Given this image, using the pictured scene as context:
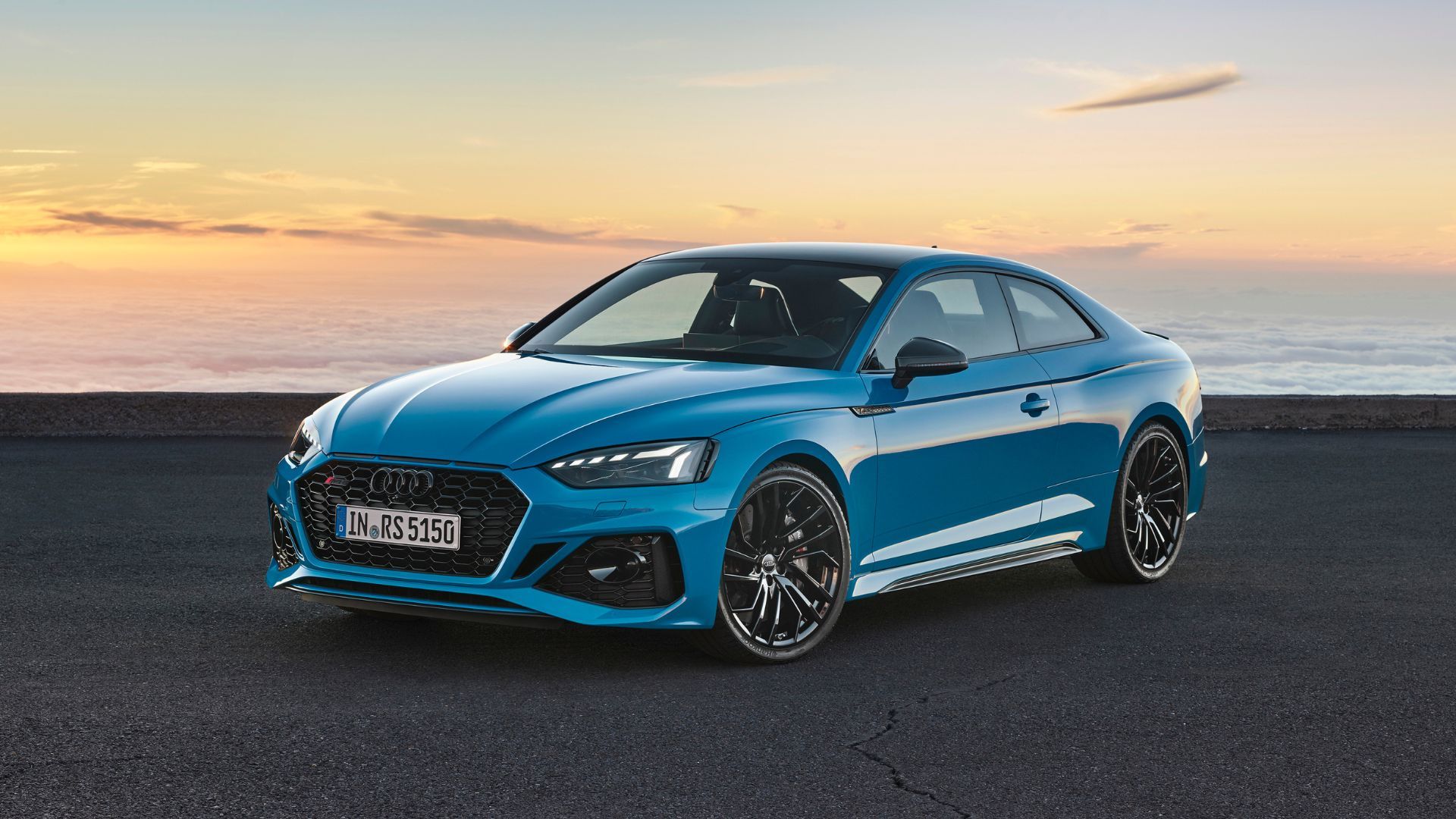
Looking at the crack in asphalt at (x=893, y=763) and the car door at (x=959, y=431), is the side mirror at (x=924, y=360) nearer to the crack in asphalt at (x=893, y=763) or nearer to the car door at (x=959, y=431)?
the car door at (x=959, y=431)

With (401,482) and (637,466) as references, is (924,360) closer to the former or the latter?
(637,466)

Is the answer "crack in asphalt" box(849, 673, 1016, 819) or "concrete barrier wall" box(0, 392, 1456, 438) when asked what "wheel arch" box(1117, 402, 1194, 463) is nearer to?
"crack in asphalt" box(849, 673, 1016, 819)

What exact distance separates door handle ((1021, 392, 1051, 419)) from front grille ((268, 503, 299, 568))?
126 inches

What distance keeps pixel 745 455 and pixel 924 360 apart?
1045mm

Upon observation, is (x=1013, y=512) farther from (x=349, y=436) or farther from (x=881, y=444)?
(x=349, y=436)

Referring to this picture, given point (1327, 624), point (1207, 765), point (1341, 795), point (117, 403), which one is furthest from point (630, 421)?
point (117, 403)

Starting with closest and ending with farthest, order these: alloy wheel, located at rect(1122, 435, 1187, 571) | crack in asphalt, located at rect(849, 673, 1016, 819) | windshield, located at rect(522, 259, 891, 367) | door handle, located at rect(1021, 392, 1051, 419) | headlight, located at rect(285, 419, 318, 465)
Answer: crack in asphalt, located at rect(849, 673, 1016, 819) → headlight, located at rect(285, 419, 318, 465) → windshield, located at rect(522, 259, 891, 367) → door handle, located at rect(1021, 392, 1051, 419) → alloy wheel, located at rect(1122, 435, 1187, 571)

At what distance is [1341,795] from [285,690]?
3.41 m

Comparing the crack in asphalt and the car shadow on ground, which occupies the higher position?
the crack in asphalt

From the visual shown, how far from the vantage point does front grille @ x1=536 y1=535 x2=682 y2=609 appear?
570 centimetres

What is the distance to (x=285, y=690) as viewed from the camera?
5.65 meters

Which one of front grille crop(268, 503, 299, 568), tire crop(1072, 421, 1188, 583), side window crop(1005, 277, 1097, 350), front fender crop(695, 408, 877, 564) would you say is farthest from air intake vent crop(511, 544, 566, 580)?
tire crop(1072, 421, 1188, 583)

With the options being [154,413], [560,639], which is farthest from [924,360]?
[154,413]

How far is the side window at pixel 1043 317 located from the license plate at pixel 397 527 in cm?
306
